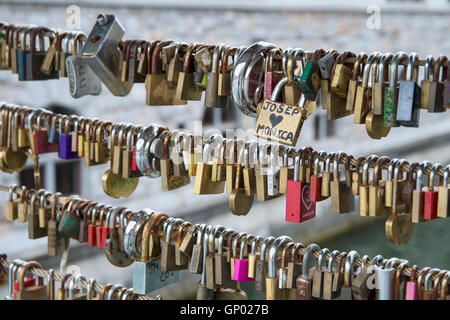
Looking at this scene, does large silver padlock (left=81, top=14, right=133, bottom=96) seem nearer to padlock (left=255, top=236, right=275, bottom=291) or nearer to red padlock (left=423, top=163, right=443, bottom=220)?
padlock (left=255, top=236, right=275, bottom=291)

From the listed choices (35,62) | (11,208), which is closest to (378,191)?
(35,62)

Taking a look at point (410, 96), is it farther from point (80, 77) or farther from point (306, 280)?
point (80, 77)

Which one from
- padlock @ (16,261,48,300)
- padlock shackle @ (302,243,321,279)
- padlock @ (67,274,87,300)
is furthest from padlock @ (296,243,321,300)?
padlock @ (16,261,48,300)

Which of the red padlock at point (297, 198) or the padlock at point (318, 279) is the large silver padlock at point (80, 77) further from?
the padlock at point (318, 279)

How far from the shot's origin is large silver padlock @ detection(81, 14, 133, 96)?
3.46 ft

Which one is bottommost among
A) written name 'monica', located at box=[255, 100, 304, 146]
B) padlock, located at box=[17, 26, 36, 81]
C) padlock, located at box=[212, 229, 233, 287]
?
padlock, located at box=[212, 229, 233, 287]

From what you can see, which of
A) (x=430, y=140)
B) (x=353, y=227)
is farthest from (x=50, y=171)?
(x=430, y=140)

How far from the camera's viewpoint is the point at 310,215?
3.32 feet

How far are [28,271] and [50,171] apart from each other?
225cm

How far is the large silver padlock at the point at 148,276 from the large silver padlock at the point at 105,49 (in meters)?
0.31

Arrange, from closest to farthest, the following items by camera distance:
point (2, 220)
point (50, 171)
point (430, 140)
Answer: point (2, 220), point (50, 171), point (430, 140)

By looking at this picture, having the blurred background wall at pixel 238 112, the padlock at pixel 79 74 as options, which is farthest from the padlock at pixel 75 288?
the blurred background wall at pixel 238 112

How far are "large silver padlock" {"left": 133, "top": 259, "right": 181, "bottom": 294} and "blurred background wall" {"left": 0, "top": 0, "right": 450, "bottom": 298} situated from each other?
74 centimetres
